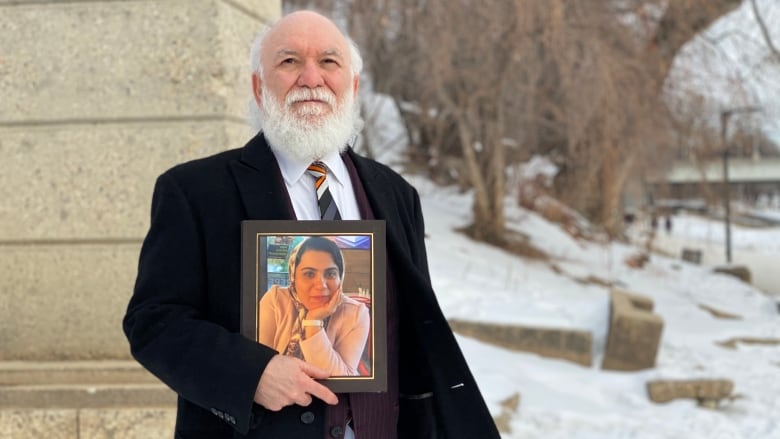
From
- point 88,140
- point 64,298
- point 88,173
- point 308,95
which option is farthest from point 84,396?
point 308,95

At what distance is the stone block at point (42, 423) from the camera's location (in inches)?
129

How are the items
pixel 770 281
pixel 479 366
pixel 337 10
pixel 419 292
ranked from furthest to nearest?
pixel 770 281
pixel 337 10
pixel 479 366
pixel 419 292

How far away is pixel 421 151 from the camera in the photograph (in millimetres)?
18328

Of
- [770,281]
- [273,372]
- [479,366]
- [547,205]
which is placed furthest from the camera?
[770,281]

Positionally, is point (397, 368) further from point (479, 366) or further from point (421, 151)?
point (421, 151)

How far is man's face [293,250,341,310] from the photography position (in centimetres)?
172

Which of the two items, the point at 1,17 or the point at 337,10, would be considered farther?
the point at 337,10

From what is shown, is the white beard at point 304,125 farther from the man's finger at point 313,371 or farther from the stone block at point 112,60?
the stone block at point 112,60

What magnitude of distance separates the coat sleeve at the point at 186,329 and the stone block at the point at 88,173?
1668 mm

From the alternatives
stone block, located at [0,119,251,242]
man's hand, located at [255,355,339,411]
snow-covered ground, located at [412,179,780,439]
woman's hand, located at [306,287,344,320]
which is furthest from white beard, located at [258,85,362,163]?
snow-covered ground, located at [412,179,780,439]

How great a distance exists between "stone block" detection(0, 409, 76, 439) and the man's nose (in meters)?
2.07

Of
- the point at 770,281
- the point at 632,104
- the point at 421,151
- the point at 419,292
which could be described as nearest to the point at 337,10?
the point at 632,104

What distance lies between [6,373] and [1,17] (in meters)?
1.50

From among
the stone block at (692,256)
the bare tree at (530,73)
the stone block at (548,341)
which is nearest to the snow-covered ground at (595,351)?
the stone block at (548,341)
